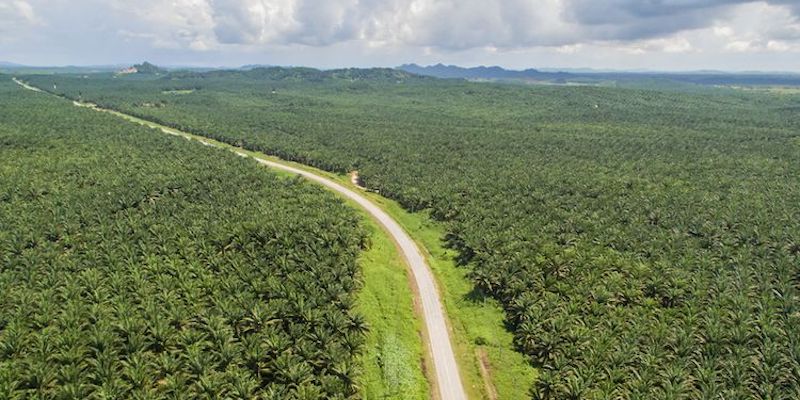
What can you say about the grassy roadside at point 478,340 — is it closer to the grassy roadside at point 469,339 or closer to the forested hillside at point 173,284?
the grassy roadside at point 469,339

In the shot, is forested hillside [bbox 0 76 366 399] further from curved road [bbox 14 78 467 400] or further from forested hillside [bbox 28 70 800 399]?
forested hillside [bbox 28 70 800 399]

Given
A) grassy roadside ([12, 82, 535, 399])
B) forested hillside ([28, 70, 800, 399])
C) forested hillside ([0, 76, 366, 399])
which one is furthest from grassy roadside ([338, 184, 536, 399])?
forested hillside ([0, 76, 366, 399])

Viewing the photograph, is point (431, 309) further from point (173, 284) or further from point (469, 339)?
point (173, 284)

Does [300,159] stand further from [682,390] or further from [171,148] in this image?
[682,390]

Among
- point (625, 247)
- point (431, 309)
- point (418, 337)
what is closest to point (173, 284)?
point (418, 337)

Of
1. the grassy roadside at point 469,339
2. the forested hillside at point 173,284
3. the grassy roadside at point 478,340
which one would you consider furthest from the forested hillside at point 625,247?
the forested hillside at point 173,284

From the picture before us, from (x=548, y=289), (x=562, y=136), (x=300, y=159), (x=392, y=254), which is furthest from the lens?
(x=562, y=136)

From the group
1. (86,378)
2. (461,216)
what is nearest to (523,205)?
(461,216)
